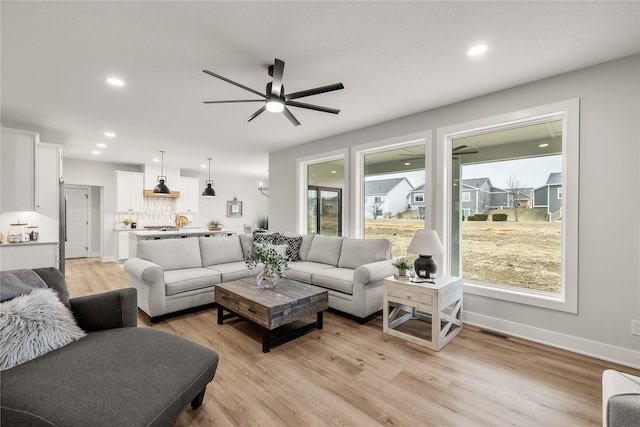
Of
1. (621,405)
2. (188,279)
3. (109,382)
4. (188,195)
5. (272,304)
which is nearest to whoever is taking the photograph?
(621,405)

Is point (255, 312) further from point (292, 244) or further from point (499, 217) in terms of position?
point (499, 217)

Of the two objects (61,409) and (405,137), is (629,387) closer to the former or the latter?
(61,409)

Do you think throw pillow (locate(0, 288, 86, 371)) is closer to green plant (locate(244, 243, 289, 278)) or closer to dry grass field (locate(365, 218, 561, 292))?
green plant (locate(244, 243, 289, 278))

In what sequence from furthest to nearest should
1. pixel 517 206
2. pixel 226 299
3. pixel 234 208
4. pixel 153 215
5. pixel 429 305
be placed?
1. pixel 234 208
2. pixel 153 215
3. pixel 517 206
4. pixel 226 299
5. pixel 429 305

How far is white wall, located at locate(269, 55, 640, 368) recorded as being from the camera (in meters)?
2.44

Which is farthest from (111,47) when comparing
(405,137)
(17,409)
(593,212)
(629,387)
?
(593,212)

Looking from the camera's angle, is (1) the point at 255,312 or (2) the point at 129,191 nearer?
(1) the point at 255,312

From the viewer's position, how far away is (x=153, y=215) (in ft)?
26.8

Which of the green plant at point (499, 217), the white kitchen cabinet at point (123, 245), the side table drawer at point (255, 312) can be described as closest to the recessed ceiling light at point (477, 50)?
the green plant at point (499, 217)

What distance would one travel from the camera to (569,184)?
274cm

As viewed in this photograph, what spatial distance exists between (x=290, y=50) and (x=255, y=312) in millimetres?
2369

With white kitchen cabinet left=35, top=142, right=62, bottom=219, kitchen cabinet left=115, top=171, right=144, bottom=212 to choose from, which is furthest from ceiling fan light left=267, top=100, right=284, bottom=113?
kitchen cabinet left=115, top=171, right=144, bottom=212

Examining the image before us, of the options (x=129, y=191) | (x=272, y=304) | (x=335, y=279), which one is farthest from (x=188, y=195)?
(x=272, y=304)

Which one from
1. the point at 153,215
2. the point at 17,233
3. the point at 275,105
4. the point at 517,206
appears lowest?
the point at 17,233
